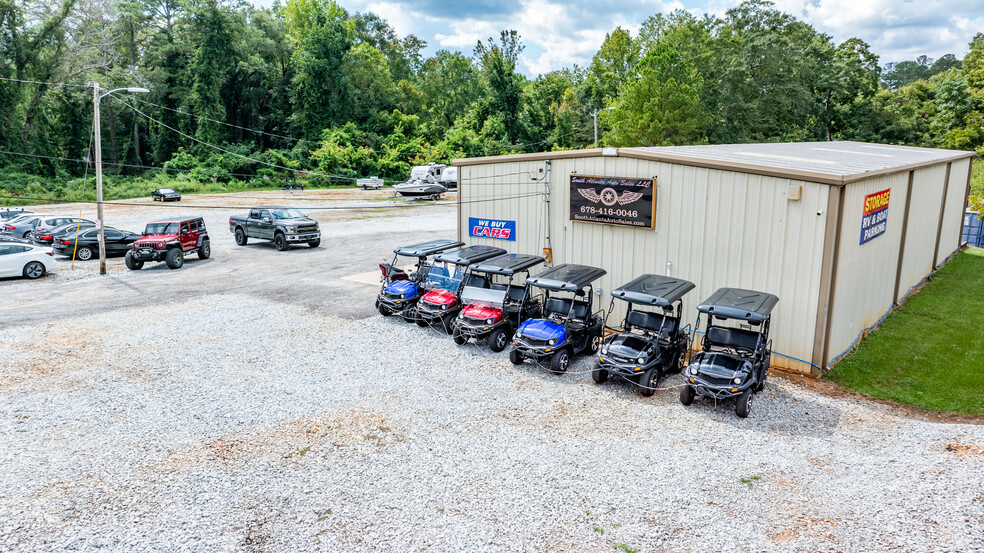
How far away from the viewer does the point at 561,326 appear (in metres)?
12.8

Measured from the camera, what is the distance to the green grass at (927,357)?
11.6 m

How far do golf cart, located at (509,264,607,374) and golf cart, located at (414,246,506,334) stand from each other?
7.22 ft

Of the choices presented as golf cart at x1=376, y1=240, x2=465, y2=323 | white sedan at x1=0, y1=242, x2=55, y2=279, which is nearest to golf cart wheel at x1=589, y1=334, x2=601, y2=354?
golf cart at x1=376, y1=240, x2=465, y2=323

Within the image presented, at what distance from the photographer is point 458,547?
705 cm

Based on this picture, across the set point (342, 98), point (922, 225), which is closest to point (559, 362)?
point (922, 225)

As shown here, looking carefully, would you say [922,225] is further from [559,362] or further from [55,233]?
[55,233]

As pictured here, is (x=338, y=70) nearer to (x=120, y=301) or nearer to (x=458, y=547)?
(x=120, y=301)

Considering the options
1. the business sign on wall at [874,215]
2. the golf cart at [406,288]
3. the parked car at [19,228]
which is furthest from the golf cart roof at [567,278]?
the parked car at [19,228]

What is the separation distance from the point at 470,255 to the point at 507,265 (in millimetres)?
1629

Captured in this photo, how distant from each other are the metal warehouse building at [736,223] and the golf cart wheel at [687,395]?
2977 mm

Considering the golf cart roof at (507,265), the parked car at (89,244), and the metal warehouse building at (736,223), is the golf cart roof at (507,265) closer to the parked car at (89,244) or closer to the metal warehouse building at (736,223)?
the metal warehouse building at (736,223)

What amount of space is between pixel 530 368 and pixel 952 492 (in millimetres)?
7239

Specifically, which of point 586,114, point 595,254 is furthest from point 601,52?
point 595,254

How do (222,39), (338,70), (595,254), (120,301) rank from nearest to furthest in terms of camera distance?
1. (595,254)
2. (120,301)
3. (222,39)
4. (338,70)
